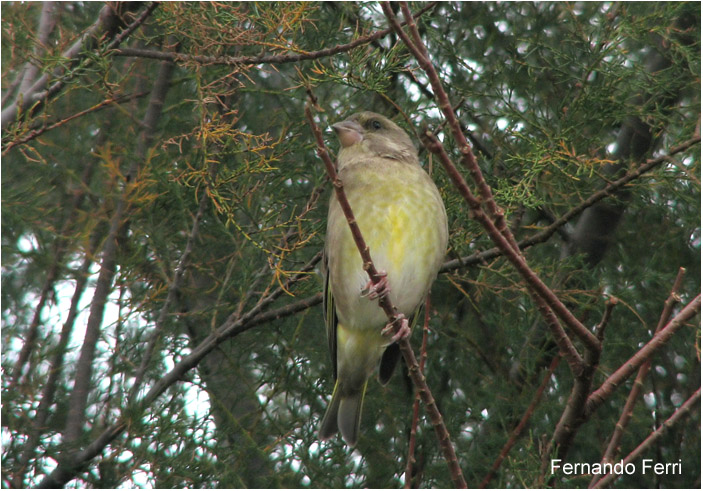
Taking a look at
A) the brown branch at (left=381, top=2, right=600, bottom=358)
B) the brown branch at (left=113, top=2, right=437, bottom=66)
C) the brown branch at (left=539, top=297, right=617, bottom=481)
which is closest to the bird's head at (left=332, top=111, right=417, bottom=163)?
the brown branch at (left=113, top=2, right=437, bottom=66)

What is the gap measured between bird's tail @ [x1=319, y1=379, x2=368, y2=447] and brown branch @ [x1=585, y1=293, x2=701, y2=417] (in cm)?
145

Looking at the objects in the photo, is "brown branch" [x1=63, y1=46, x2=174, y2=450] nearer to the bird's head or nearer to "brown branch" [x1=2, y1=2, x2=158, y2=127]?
"brown branch" [x1=2, y1=2, x2=158, y2=127]

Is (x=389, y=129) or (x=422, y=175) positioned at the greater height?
(x=389, y=129)

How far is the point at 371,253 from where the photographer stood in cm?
406

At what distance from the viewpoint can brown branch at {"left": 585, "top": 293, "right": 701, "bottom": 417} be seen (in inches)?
101

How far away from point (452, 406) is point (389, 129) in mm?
1450

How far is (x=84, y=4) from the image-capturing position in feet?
17.9

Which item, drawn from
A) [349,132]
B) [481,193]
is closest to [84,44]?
[349,132]

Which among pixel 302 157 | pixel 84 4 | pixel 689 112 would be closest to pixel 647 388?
pixel 689 112

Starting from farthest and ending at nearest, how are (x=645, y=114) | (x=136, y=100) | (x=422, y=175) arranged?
(x=136, y=100) → (x=422, y=175) → (x=645, y=114)

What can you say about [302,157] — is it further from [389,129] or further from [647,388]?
[647,388]

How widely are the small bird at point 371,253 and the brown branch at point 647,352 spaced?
1332 millimetres

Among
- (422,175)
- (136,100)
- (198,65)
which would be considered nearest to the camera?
(198,65)

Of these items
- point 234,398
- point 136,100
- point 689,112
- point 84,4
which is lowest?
point 234,398
